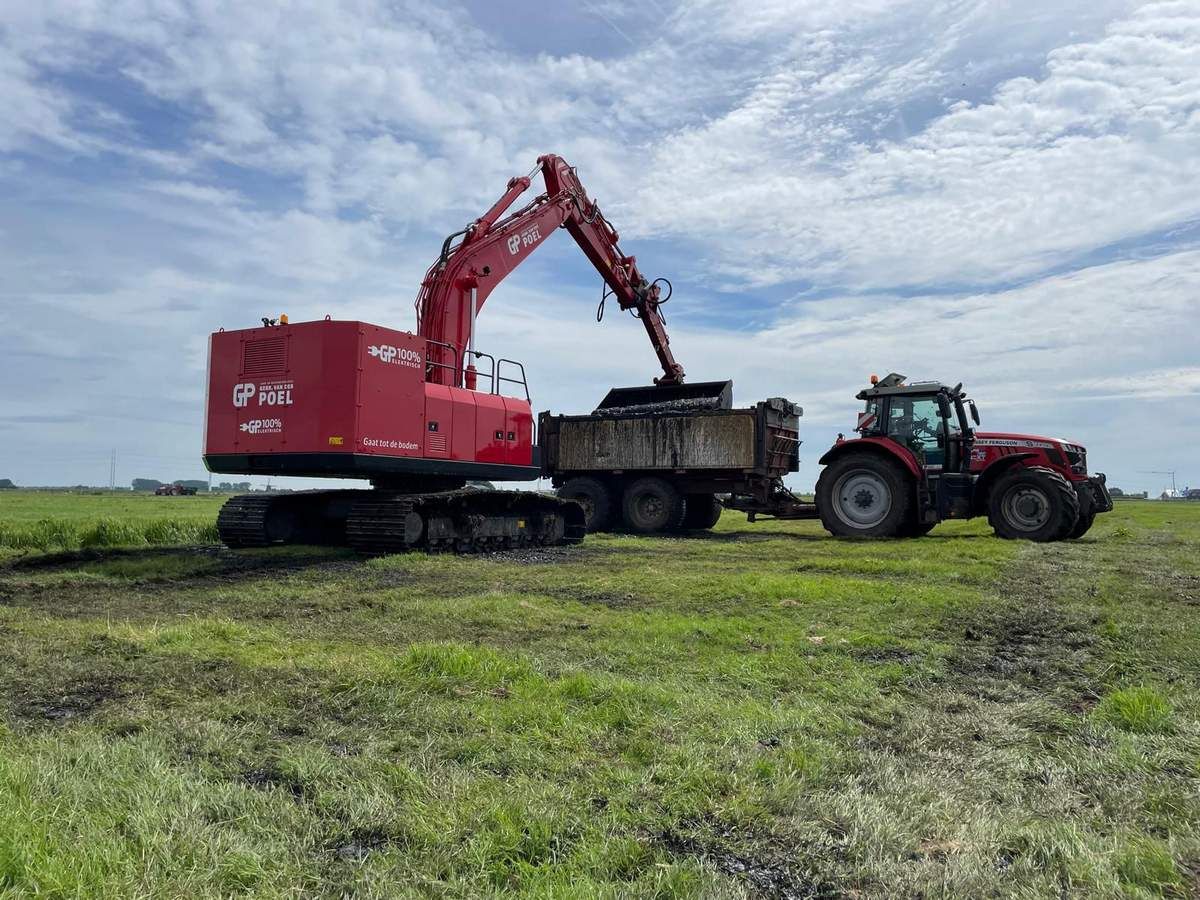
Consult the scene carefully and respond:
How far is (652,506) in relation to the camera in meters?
20.1

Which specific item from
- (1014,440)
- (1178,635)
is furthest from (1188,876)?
(1014,440)

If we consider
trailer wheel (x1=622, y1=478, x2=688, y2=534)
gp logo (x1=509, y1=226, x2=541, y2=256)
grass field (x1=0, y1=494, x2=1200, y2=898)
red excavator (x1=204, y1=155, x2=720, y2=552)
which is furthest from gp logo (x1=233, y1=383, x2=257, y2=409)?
trailer wheel (x1=622, y1=478, x2=688, y2=534)

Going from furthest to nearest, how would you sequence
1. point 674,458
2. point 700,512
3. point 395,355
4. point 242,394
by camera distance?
point 700,512 < point 674,458 < point 395,355 < point 242,394

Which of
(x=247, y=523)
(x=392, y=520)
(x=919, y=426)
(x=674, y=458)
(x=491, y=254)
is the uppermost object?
(x=491, y=254)

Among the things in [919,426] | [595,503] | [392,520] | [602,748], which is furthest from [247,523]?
[919,426]

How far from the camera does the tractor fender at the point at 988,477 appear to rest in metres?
16.9

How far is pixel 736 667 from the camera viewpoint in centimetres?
562

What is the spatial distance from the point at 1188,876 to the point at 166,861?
10.7 feet

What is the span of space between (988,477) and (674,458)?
250 inches

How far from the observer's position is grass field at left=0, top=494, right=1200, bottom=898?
9.32 feet

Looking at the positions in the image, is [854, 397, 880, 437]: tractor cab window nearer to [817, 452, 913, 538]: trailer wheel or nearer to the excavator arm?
[817, 452, 913, 538]: trailer wheel

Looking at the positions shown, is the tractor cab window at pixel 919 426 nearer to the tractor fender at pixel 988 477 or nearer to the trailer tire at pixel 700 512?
the tractor fender at pixel 988 477

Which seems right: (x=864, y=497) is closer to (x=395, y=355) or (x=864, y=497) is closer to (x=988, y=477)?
(x=988, y=477)

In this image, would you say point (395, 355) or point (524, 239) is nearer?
point (395, 355)
